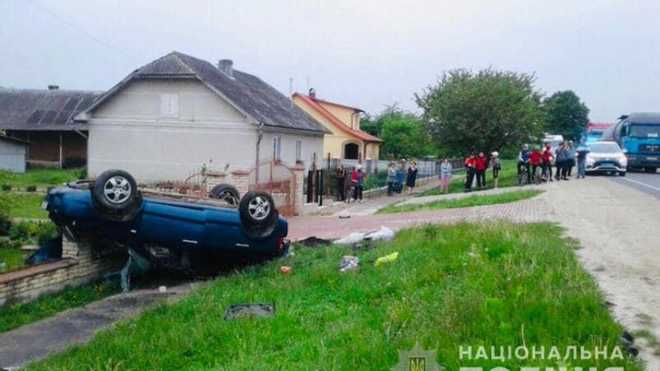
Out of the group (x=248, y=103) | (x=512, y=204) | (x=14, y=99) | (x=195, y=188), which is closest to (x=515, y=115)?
(x=248, y=103)

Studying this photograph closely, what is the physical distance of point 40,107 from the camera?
129 feet

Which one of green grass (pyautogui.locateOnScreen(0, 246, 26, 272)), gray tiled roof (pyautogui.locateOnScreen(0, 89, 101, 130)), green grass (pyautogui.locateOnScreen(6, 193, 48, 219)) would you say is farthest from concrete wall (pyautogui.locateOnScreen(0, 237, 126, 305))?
gray tiled roof (pyautogui.locateOnScreen(0, 89, 101, 130))

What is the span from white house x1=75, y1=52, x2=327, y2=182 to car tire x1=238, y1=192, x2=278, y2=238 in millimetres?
13840

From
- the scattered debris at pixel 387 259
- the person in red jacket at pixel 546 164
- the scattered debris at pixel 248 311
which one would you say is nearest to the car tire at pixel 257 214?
the scattered debris at pixel 387 259

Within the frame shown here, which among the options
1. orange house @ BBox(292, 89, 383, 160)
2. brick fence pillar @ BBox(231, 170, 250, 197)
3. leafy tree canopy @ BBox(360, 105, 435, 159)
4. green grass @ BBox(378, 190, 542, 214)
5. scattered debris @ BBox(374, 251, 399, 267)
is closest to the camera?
scattered debris @ BBox(374, 251, 399, 267)

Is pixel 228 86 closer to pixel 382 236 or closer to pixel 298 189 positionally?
pixel 298 189

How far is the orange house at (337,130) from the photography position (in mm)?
45750

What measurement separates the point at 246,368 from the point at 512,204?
11.5 m

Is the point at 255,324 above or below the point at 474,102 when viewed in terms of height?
below

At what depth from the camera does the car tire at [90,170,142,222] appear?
9508mm

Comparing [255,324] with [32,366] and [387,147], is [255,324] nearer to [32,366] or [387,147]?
[32,366]

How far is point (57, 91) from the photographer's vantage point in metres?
41.5

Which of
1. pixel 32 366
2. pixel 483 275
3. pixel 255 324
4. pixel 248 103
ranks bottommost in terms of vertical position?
pixel 32 366

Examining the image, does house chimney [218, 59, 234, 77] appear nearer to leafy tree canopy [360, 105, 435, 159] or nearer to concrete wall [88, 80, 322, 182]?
concrete wall [88, 80, 322, 182]
